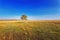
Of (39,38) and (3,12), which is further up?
(3,12)

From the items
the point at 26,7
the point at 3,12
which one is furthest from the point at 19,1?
the point at 3,12

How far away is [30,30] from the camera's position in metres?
2.18

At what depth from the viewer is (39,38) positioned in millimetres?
2129

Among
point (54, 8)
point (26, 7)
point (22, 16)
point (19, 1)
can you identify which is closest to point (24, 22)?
point (22, 16)

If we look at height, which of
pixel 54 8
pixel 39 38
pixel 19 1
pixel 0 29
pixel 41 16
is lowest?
pixel 39 38

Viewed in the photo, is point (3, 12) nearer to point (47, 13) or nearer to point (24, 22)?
point (24, 22)

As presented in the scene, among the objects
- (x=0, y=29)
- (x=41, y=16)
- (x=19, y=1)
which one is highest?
(x=19, y=1)

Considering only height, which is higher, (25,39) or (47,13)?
(47,13)

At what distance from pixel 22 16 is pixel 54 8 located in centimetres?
72

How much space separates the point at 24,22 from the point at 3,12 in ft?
1.69

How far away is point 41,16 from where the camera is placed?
2236 mm

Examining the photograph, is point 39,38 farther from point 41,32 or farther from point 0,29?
point 0,29

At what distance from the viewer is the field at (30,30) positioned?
2123 millimetres

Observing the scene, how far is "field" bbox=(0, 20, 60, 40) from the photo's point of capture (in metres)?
2.12
